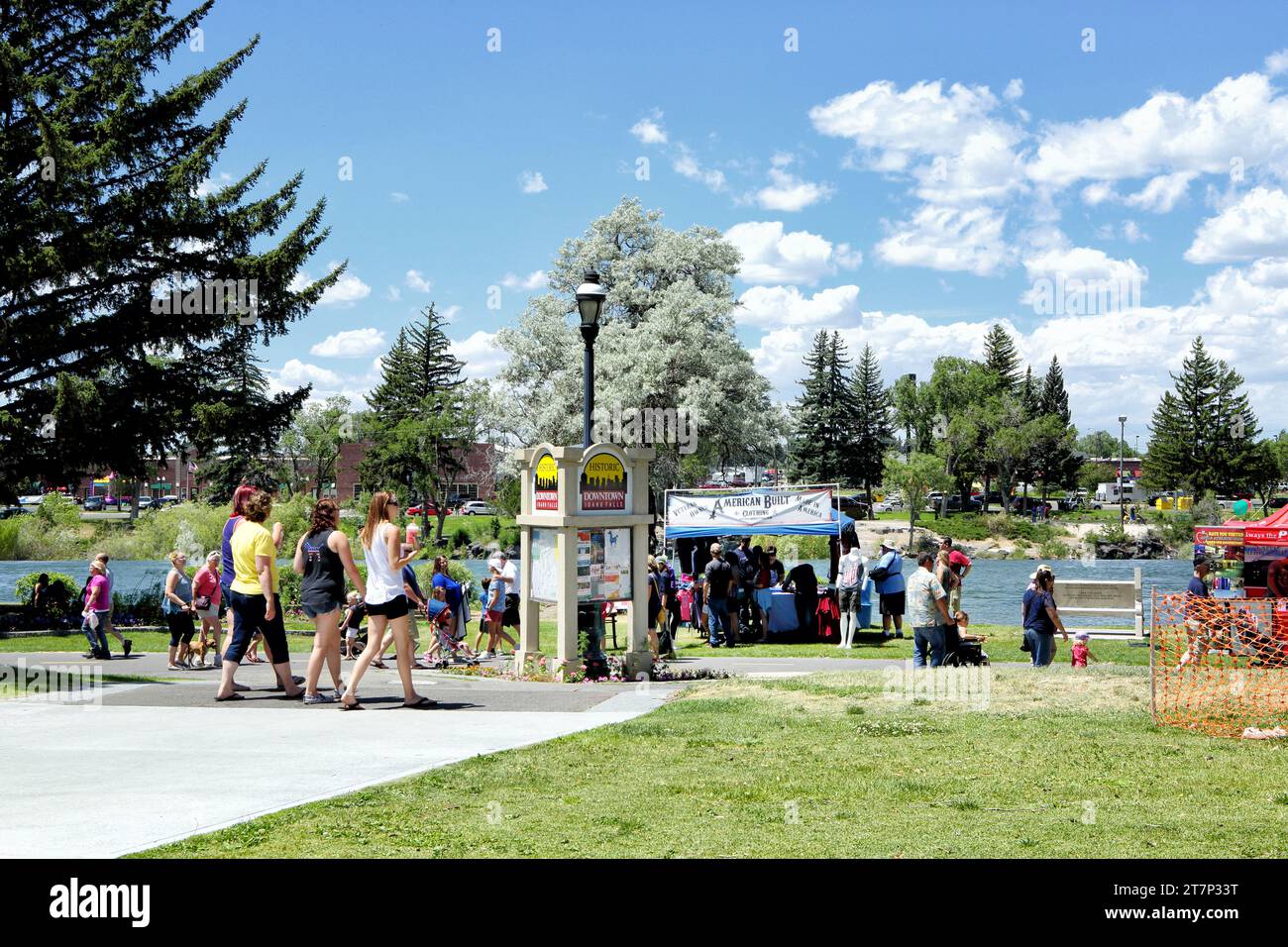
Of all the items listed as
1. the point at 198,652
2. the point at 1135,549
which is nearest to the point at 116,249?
the point at 198,652

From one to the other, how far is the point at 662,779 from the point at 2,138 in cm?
2590

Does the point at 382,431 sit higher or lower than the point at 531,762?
higher

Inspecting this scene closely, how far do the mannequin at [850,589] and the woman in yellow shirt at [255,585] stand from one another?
37.1 ft

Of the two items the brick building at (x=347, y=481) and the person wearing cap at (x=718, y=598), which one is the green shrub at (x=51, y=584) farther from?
the brick building at (x=347, y=481)

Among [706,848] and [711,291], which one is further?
[711,291]

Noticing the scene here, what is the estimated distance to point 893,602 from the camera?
2184 cm

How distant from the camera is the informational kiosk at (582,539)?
14969 mm

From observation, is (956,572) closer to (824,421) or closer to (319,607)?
(319,607)

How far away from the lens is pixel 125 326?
93.6 ft

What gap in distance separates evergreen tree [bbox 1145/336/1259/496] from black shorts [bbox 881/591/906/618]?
Result: 8909 centimetres

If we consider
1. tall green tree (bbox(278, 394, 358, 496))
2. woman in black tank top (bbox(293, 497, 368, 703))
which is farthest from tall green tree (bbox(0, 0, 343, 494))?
tall green tree (bbox(278, 394, 358, 496))

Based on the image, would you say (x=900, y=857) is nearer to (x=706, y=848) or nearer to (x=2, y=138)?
(x=706, y=848)

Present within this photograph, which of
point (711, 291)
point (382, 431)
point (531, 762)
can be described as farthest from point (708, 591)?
point (382, 431)
